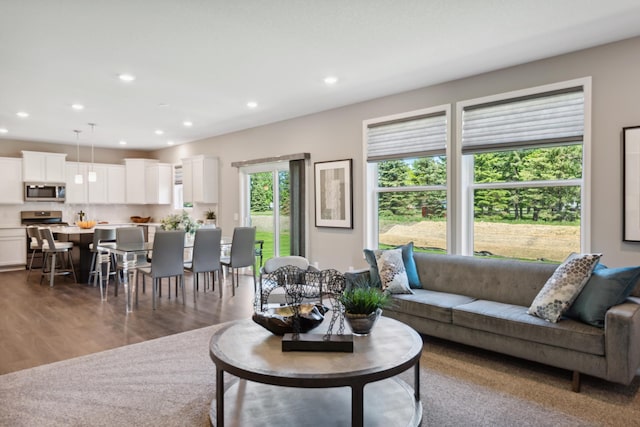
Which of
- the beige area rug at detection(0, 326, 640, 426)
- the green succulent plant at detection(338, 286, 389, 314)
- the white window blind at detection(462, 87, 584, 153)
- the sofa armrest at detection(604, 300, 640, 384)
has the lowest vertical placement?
the beige area rug at detection(0, 326, 640, 426)

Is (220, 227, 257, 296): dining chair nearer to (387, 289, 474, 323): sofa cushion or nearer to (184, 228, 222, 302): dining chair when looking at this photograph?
(184, 228, 222, 302): dining chair

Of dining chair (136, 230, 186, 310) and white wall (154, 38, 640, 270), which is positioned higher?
white wall (154, 38, 640, 270)

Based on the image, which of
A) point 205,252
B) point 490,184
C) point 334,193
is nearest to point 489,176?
point 490,184

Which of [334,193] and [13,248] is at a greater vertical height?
[334,193]

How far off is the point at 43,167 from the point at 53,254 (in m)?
2.94

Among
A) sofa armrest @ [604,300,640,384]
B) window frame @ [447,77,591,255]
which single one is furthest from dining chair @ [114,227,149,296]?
sofa armrest @ [604,300,640,384]

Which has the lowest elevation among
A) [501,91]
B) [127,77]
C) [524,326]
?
[524,326]

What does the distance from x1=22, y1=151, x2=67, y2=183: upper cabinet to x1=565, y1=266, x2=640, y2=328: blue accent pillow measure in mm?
9661

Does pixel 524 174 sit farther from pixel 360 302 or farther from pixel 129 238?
pixel 129 238

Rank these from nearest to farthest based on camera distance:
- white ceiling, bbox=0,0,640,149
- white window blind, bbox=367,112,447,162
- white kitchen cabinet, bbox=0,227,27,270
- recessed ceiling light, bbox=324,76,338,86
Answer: white ceiling, bbox=0,0,640,149, recessed ceiling light, bbox=324,76,338,86, white window blind, bbox=367,112,447,162, white kitchen cabinet, bbox=0,227,27,270

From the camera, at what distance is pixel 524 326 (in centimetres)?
304

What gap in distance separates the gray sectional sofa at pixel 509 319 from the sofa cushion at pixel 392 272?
0.12 m

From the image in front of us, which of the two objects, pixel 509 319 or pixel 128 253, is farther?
pixel 128 253

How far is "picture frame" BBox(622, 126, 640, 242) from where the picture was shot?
11.3ft
